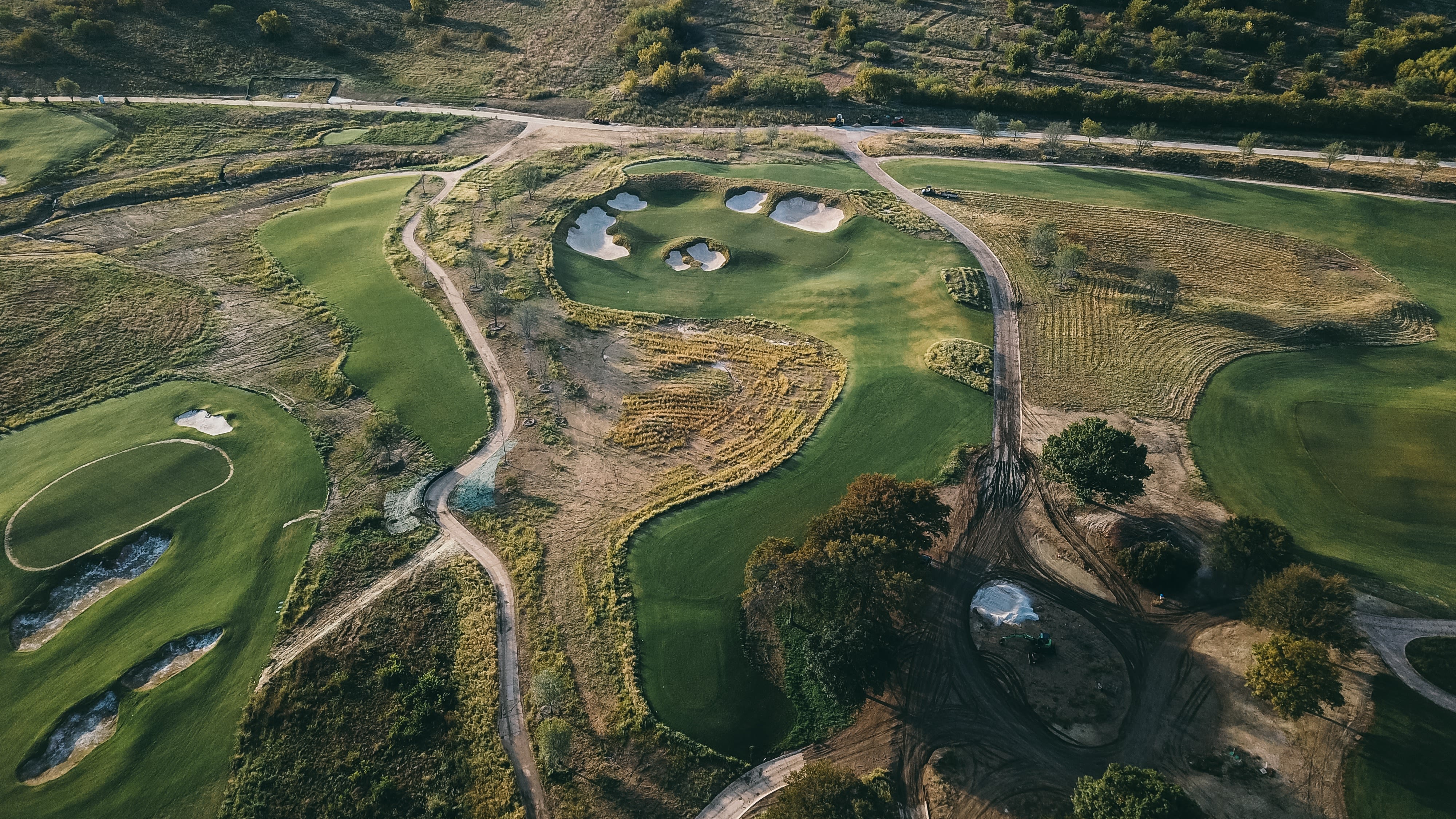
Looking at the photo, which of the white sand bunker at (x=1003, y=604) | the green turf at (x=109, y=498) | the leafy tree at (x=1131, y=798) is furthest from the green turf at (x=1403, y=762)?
the green turf at (x=109, y=498)

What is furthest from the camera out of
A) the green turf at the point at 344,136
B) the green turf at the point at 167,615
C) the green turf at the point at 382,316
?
the green turf at the point at 344,136

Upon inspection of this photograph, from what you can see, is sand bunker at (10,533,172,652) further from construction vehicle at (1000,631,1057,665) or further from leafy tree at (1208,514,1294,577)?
leafy tree at (1208,514,1294,577)

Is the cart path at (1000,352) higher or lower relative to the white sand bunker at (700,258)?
lower

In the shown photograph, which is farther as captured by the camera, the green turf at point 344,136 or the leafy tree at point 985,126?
the green turf at point 344,136

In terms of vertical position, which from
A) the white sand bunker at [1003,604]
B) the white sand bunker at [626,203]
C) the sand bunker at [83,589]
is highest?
the white sand bunker at [626,203]

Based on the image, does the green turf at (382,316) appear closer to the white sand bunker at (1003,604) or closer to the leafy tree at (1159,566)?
the white sand bunker at (1003,604)

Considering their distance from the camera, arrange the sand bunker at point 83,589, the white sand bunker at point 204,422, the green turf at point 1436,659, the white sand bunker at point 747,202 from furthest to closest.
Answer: the white sand bunker at point 747,202
the white sand bunker at point 204,422
the sand bunker at point 83,589
the green turf at point 1436,659

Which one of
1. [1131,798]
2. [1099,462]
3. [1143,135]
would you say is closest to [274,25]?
[1143,135]

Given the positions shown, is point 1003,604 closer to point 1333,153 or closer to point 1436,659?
point 1436,659

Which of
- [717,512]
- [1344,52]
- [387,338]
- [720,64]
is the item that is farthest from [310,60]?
[1344,52]
